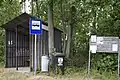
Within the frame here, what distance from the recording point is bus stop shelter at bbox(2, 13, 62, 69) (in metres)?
18.5

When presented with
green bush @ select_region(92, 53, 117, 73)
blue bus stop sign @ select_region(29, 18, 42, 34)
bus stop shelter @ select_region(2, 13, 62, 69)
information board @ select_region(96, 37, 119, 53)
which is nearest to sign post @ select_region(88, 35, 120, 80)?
information board @ select_region(96, 37, 119, 53)

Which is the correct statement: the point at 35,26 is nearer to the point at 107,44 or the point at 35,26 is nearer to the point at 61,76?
the point at 61,76

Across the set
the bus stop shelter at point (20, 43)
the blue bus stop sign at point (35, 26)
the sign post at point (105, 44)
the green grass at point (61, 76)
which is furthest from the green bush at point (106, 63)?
the blue bus stop sign at point (35, 26)

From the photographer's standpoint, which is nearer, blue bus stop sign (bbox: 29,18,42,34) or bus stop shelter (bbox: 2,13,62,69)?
blue bus stop sign (bbox: 29,18,42,34)

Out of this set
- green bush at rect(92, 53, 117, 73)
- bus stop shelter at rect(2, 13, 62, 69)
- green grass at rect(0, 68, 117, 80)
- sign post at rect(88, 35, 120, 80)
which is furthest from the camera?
bus stop shelter at rect(2, 13, 62, 69)

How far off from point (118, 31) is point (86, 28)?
22.3 ft

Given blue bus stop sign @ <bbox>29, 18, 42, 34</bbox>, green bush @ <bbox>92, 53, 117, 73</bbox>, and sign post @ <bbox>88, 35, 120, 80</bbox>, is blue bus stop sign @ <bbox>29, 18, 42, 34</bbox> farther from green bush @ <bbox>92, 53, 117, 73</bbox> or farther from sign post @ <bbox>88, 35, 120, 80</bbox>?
green bush @ <bbox>92, 53, 117, 73</bbox>

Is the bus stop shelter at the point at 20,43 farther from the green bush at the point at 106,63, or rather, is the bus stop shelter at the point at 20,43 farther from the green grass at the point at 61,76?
the green bush at the point at 106,63

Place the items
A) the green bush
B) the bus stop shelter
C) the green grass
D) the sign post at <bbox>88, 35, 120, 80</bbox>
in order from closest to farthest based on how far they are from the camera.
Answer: the green grass, the sign post at <bbox>88, 35, 120, 80</bbox>, the green bush, the bus stop shelter

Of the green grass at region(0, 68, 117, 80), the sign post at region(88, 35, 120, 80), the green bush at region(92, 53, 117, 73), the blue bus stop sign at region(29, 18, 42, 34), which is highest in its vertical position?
the blue bus stop sign at region(29, 18, 42, 34)

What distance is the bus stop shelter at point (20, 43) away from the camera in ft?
60.6

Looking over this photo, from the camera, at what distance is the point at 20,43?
21.4 meters

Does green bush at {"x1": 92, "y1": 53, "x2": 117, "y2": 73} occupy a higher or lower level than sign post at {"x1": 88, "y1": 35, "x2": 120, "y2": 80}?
lower

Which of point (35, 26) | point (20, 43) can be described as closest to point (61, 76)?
point (35, 26)
